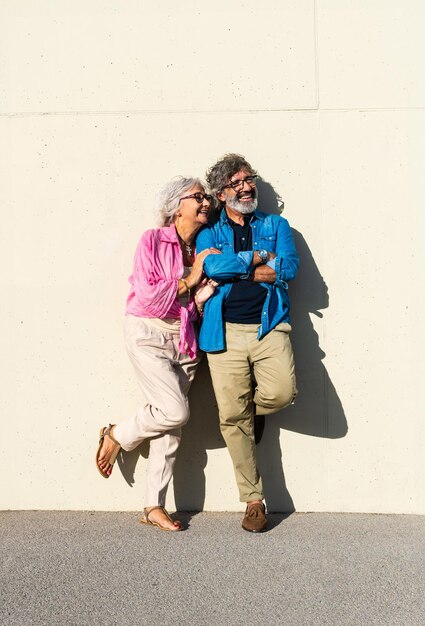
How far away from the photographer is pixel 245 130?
504cm

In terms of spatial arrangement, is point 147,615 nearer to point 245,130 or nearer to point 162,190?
point 162,190

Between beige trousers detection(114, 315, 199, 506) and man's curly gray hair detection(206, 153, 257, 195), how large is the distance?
0.89 m

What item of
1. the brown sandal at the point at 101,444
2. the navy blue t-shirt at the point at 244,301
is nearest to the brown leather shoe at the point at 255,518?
the brown sandal at the point at 101,444

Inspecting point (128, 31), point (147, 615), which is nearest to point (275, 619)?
point (147, 615)

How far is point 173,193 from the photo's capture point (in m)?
4.83

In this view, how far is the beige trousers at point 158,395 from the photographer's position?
473 centimetres

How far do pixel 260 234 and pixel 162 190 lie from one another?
0.65 m

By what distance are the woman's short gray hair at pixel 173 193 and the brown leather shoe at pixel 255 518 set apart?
1823mm

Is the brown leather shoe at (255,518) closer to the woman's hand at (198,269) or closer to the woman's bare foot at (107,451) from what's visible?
the woman's bare foot at (107,451)

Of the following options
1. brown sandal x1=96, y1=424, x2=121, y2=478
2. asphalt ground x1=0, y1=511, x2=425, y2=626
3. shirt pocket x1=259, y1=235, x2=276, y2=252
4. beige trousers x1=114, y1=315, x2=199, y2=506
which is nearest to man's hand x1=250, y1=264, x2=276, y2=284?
shirt pocket x1=259, y1=235, x2=276, y2=252

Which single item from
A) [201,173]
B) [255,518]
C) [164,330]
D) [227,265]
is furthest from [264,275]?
[255,518]

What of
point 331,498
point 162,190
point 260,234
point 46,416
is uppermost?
point 162,190

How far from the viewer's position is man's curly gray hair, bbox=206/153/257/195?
189 inches

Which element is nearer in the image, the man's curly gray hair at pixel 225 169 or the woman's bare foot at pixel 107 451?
the man's curly gray hair at pixel 225 169
